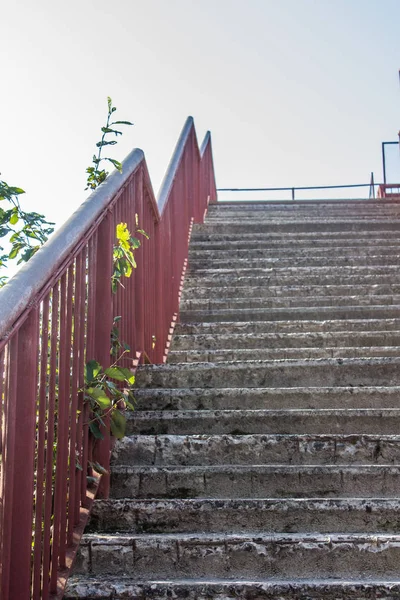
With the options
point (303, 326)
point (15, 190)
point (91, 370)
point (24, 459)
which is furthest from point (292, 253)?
point (24, 459)

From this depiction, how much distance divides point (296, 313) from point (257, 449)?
7.51 feet

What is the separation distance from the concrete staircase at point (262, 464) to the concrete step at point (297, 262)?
85 centimetres

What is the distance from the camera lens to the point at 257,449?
3.00 m

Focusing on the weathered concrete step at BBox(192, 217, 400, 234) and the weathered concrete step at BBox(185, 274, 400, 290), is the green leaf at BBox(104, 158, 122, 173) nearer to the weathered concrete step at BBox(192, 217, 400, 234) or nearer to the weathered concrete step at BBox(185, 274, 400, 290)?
the weathered concrete step at BBox(185, 274, 400, 290)

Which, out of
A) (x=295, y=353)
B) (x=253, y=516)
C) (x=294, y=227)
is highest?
(x=294, y=227)

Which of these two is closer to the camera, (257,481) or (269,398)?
(257,481)

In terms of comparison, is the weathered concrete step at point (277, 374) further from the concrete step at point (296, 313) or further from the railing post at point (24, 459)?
the railing post at point (24, 459)

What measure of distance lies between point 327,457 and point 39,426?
53.1 inches

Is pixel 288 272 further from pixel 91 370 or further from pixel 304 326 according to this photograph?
pixel 91 370

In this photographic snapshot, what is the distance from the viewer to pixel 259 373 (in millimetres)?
3734

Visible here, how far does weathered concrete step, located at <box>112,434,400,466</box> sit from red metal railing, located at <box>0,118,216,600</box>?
278 millimetres

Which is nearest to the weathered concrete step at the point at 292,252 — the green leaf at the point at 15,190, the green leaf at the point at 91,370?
the green leaf at the point at 15,190

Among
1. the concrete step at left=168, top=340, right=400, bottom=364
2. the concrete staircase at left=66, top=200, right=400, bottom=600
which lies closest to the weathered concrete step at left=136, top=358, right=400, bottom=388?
the concrete staircase at left=66, top=200, right=400, bottom=600

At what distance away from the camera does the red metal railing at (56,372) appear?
1.80 meters
